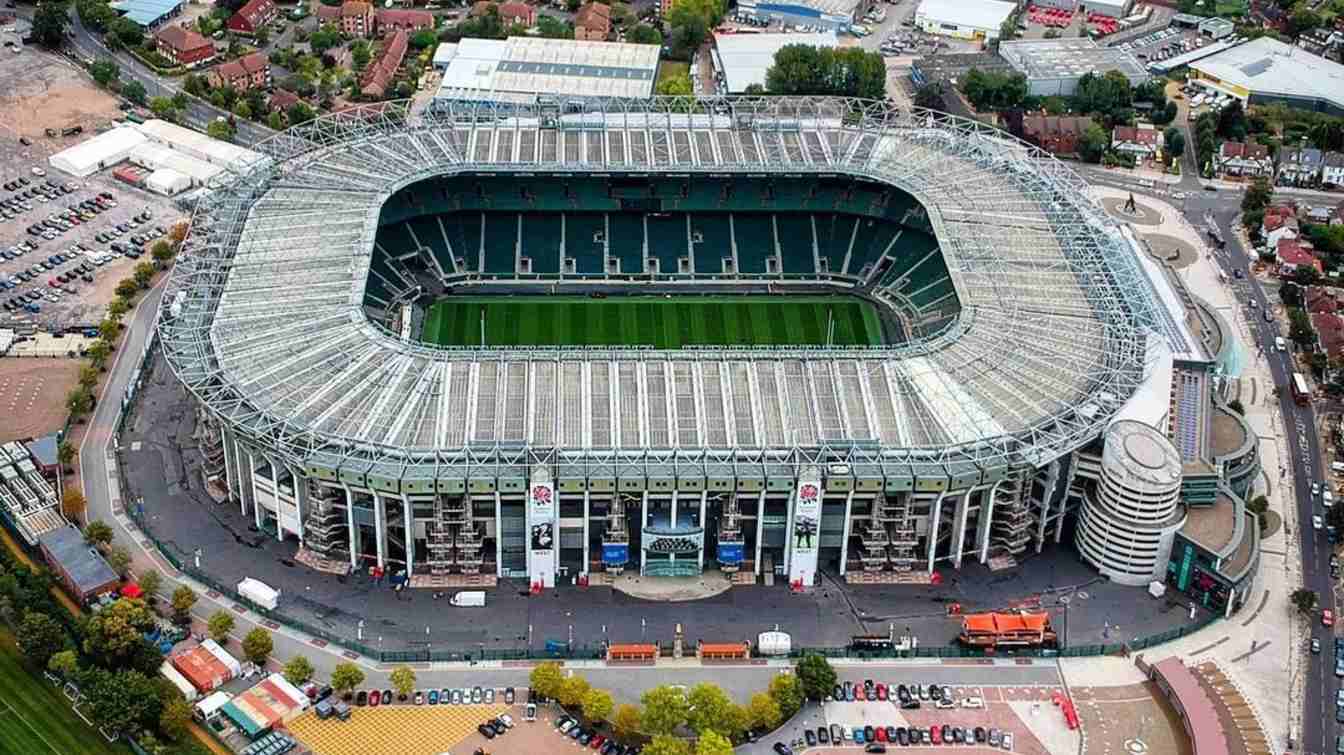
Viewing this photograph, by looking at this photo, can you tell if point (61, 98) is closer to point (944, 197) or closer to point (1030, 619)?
point (944, 197)

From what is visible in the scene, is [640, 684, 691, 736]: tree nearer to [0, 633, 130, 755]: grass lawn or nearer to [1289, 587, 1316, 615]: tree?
[0, 633, 130, 755]: grass lawn

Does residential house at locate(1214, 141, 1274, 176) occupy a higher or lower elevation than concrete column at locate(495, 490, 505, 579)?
higher

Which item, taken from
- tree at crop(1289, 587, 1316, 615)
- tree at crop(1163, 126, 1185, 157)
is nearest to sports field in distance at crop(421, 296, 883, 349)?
tree at crop(1289, 587, 1316, 615)

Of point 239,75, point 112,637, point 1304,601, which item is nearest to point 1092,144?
point 1304,601

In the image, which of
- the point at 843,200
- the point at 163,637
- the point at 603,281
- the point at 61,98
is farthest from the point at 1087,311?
the point at 61,98

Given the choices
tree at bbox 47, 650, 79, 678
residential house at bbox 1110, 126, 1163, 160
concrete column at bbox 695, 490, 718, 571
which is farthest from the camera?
residential house at bbox 1110, 126, 1163, 160

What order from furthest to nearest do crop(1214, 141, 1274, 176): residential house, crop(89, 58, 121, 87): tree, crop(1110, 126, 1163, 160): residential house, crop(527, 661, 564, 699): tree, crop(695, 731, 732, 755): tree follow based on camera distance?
crop(89, 58, 121, 87): tree
crop(1110, 126, 1163, 160): residential house
crop(1214, 141, 1274, 176): residential house
crop(527, 661, 564, 699): tree
crop(695, 731, 732, 755): tree

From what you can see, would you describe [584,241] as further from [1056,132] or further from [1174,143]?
[1174,143]

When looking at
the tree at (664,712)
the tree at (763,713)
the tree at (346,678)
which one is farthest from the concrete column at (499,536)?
the tree at (763,713)
